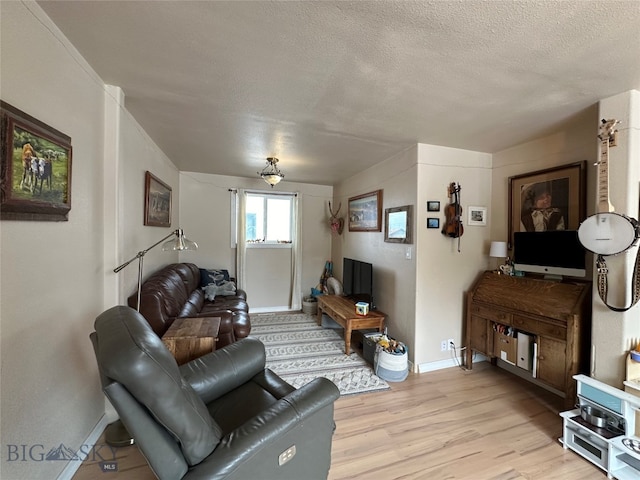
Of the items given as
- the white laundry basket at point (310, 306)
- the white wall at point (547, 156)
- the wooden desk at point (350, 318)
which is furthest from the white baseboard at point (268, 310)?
the white wall at point (547, 156)

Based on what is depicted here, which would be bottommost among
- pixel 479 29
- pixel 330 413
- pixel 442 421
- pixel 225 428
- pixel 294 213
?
pixel 442 421

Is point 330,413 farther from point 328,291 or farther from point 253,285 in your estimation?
point 253,285

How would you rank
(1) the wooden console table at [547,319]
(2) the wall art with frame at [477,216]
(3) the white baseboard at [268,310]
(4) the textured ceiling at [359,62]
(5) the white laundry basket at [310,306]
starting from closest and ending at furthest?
A: (4) the textured ceiling at [359,62], (1) the wooden console table at [547,319], (2) the wall art with frame at [477,216], (5) the white laundry basket at [310,306], (3) the white baseboard at [268,310]

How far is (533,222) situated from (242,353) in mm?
2932

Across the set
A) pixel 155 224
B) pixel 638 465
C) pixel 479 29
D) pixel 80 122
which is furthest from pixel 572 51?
pixel 155 224

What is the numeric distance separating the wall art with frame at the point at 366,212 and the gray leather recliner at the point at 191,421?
8.69 ft

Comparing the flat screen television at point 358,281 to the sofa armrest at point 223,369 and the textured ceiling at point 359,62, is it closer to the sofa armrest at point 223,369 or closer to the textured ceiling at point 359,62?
the textured ceiling at point 359,62

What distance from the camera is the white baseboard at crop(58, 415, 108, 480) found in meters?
1.48

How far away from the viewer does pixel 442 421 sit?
2.12 m

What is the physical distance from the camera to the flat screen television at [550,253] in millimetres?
2234

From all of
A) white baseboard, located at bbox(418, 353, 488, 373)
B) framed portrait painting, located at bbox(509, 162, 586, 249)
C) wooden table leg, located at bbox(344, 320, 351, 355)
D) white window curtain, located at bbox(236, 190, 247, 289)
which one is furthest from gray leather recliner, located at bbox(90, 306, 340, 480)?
white window curtain, located at bbox(236, 190, 247, 289)

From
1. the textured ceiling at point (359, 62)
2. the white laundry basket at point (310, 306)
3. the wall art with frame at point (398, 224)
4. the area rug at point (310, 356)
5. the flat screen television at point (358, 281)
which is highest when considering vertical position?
the textured ceiling at point (359, 62)

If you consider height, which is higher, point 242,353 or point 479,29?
point 479,29

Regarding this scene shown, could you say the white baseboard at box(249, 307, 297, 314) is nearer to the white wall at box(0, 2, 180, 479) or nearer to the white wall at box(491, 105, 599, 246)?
the white wall at box(0, 2, 180, 479)
